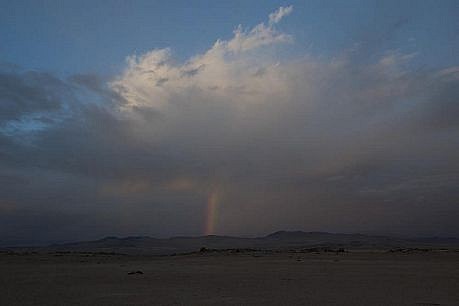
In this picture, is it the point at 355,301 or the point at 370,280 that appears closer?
the point at 355,301

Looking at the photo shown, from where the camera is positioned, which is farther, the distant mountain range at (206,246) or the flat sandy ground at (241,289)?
the distant mountain range at (206,246)

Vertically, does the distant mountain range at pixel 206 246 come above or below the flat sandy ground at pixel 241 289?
above

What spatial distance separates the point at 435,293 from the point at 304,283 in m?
5.66

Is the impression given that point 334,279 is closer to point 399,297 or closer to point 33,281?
point 399,297

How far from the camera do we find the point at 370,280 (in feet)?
73.3

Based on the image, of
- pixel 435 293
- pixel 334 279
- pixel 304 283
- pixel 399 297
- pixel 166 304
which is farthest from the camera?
pixel 334 279

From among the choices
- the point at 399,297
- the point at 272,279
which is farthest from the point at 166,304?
the point at 272,279

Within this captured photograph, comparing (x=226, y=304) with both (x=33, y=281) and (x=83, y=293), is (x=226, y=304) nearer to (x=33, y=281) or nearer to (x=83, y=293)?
(x=83, y=293)

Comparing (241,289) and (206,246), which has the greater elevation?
(206,246)

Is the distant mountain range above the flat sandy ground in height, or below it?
above

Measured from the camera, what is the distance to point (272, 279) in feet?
75.9

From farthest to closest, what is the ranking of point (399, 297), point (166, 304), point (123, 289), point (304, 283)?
point (304, 283)
point (123, 289)
point (399, 297)
point (166, 304)

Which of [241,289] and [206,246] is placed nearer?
[241,289]

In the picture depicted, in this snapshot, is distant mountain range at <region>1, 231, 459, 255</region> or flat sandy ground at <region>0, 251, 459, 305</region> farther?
distant mountain range at <region>1, 231, 459, 255</region>
